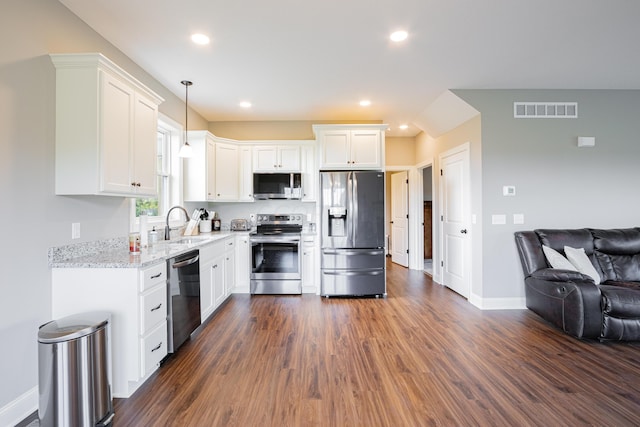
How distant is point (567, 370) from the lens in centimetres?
226

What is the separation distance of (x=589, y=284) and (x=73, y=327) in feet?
13.4

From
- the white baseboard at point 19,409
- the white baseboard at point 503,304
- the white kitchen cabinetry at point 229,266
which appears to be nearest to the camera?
the white baseboard at point 19,409

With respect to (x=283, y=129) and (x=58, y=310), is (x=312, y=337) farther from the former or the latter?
(x=283, y=129)

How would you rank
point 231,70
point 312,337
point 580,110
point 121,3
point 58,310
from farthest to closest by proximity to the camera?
point 580,110 → point 231,70 → point 312,337 → point 121,3 → point 58,310

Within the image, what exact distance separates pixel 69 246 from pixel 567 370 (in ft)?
12.8

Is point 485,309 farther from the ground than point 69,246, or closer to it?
closer to it

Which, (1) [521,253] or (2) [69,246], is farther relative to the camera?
(1) [521,253]

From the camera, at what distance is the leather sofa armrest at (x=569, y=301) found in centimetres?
267

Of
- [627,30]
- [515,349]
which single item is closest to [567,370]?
[515,349]

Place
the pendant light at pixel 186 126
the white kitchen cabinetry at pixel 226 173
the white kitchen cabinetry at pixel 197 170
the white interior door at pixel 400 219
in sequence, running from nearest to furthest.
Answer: the pendant light at pixel 186 126 < the white kitchen cabinetry at pixel 197 170 < the white kitchen cabinetry at pixel 226 173 < the white interior door at pixel 400 219

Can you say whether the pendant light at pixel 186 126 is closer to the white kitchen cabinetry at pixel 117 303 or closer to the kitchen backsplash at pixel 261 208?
the kitchen backsplash at pixel 261 208

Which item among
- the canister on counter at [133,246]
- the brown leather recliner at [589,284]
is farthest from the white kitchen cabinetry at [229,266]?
the brown leather recliner at [589,284]

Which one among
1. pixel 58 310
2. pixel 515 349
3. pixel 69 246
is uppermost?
pixel 69 246

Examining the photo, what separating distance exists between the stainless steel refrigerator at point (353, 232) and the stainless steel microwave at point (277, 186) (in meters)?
0.59
